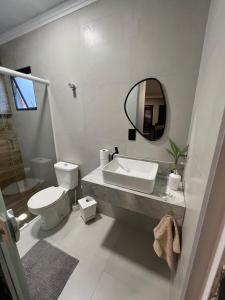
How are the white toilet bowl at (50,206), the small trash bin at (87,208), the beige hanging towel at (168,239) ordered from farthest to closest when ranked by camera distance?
the small trash bin at (87,208), the white toilet bowl at (50,206), the beige hanging towel at (168,239)

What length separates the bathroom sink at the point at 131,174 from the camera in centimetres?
112

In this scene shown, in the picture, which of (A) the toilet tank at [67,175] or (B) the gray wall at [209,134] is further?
(A) the toilet tank at [67,175]

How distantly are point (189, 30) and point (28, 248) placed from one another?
2650mm

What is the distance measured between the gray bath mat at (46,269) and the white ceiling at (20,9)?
2.64 meters

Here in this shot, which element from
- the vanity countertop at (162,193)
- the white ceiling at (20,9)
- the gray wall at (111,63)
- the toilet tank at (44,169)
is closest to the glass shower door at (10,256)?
the vanity countertop at (162,193)

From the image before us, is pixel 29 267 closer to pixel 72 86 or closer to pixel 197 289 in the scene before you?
pixel 197 289

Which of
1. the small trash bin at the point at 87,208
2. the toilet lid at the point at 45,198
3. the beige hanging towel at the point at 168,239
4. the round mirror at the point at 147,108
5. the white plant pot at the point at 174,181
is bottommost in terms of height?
the small trash bin at the point at 87,208

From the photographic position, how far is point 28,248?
1.55 m

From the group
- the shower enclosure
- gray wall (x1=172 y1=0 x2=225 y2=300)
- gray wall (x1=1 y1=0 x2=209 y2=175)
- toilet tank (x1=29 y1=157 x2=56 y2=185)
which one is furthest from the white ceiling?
toilet tank (x1=29 y1=157 x2=56 y2=185)

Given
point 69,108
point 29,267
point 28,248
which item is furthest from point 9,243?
point 69,108

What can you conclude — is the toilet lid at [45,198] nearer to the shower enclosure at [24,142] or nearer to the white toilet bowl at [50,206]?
the white toilet bowl at [50,206]

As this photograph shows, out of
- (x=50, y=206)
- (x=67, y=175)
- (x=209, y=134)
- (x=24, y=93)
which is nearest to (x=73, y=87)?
(x=24, y=93)

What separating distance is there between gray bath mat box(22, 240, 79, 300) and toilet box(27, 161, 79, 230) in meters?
0.28

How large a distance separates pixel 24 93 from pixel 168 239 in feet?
8.42
